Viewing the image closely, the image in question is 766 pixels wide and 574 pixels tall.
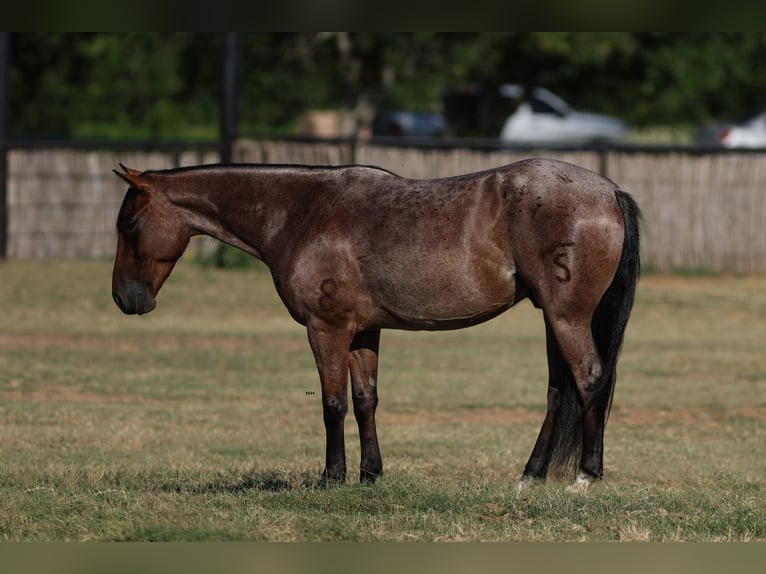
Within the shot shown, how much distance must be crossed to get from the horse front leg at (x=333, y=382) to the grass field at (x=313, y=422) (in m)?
0.21

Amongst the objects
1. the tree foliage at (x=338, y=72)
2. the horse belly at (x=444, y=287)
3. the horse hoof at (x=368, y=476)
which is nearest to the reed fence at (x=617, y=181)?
the tree foliage at (x=338, y=72)

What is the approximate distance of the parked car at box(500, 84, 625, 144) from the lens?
40.4 m

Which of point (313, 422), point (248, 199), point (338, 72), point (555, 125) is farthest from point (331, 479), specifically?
point (555, 125)

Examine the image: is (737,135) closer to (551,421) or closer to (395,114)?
(395,114)

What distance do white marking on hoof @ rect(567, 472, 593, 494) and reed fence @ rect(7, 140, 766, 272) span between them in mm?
15809

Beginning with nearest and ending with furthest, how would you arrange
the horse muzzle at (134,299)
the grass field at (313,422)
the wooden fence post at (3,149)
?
the grass field at (313,422) → the horse muzzle at (134,299) → the wooden fence post at (3,149)

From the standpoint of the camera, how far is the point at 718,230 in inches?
951

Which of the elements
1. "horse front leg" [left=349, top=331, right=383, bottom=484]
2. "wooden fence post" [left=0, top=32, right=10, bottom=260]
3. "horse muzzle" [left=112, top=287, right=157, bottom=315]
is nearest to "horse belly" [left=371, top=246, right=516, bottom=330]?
"horse front leg" [left=349, top=331, right=383, bottom=484]

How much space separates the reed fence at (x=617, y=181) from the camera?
2394 cm

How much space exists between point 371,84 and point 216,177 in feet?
93.2

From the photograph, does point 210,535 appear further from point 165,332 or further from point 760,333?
point 760,333

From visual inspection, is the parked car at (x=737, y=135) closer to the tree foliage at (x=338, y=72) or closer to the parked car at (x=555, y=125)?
the tree foliage at (x=338, y=72)

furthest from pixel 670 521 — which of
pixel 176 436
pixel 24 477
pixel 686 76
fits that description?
pixel 686 76

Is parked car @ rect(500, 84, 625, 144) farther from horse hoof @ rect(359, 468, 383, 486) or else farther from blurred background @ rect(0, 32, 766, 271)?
horse hoof @ rect(359, 468, 383, 486)
